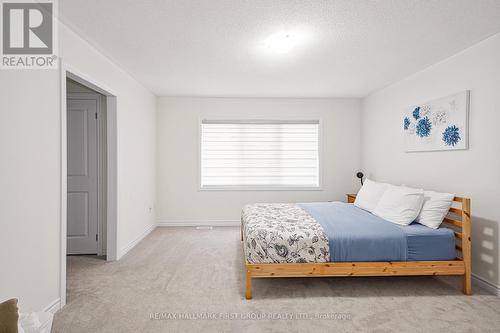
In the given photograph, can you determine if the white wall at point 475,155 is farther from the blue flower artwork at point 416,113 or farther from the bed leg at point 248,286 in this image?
the bed leg at point 248,286

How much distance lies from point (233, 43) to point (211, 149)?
2.71m

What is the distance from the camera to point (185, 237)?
4.39 meters

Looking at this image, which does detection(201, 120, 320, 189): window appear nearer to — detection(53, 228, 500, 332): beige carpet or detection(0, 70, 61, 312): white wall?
detection(53, 228, 500, 332): beige carpet

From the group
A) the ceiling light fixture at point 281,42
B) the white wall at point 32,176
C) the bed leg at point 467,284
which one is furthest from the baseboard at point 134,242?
the bed leg at point 467,284

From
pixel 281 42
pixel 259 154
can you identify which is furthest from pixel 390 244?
pixel 259 154

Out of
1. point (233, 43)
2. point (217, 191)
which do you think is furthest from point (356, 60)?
point (217, 191)

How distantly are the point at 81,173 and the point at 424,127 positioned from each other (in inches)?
188

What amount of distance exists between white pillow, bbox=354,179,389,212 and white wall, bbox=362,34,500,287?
504 mm

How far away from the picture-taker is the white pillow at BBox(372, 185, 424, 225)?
2.86 meters

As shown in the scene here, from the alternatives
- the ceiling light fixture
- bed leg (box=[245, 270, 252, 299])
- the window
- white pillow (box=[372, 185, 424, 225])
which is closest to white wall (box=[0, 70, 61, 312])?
bed leg (box=[245, 270, 252, 299])

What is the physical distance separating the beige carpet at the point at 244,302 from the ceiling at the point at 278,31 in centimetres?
259

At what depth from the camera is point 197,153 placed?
511 centimetres

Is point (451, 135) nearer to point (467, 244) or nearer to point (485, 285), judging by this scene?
point (467, 244)

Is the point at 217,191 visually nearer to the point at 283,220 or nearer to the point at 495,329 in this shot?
the point at 283,220
